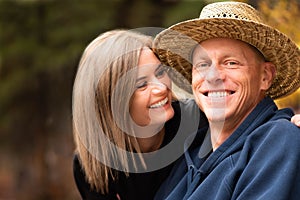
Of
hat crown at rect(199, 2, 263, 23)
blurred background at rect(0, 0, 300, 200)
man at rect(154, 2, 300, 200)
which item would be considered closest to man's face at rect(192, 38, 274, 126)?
man at rect(154, 2, 300, 200)

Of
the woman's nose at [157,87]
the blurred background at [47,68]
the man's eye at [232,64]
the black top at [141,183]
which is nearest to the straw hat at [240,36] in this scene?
the man's eye at [232,64]

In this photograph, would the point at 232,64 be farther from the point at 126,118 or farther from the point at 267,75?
the point at 126,118

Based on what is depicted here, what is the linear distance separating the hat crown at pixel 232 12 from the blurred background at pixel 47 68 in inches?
167

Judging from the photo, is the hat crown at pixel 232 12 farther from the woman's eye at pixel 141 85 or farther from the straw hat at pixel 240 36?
the woman's eye at pixel 141 85

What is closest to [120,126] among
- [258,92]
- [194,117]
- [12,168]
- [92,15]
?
[194,117]

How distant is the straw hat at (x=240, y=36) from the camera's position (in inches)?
94.6

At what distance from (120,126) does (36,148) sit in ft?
22.8

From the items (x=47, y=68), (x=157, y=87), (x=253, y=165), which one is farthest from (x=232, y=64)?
(x=47, y=68)

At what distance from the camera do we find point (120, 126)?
10.00 ft

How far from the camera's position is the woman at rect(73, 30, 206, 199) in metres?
2.98

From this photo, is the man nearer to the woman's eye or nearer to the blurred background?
the woman's eye

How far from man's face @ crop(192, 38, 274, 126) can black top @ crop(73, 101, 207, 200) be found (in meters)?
0.64

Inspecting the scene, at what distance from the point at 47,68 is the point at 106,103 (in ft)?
18.4

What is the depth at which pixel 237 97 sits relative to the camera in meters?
2.42
